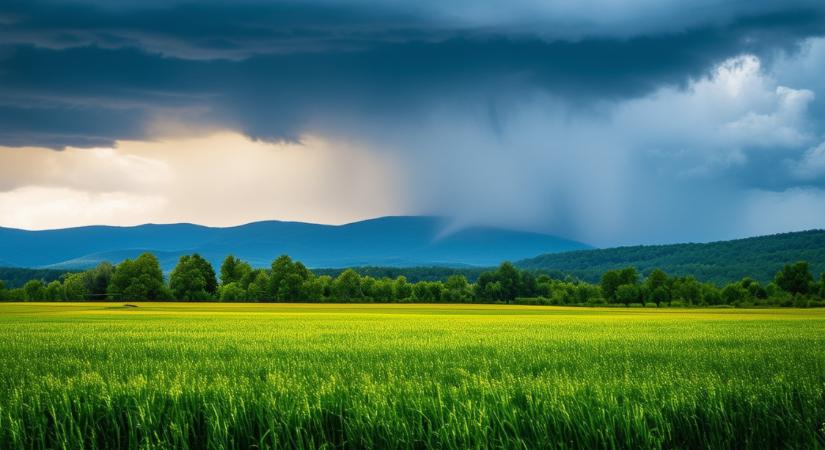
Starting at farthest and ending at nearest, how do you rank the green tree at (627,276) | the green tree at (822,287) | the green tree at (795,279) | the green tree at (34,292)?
the green tree at (627,276) < the green tree at (34,292) < the green tree at (795,279) < the green tree at (822,287)

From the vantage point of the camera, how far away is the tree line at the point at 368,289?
132 metres

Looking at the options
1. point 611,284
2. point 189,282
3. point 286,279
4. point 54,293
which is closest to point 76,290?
point 54,293

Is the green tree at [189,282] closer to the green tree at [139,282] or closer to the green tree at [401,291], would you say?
the green tree at [139,282]

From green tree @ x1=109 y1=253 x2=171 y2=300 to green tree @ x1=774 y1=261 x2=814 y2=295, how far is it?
130342 millimetres

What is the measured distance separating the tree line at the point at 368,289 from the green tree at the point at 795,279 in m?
0.19

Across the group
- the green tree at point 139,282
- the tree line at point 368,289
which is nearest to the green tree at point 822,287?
the tree line at point 368,289

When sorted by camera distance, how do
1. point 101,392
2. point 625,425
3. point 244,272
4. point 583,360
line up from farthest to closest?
1. point 244,272
2. point 583,360
3. point 101,392
4. point 625,425

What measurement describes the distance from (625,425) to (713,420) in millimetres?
1347

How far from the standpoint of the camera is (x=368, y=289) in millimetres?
144625

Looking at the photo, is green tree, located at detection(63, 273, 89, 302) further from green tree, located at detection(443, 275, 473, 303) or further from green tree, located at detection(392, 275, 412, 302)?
green tree, located at detection(443, 275, 473, 303)

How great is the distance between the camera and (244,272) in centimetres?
15338

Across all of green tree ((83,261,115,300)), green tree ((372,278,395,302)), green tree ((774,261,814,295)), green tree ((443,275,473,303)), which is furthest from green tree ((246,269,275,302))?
green tree ((774,261,814,295))

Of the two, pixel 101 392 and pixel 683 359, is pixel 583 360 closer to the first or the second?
pixel 683 359

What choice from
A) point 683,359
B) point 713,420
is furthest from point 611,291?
point 713,420
